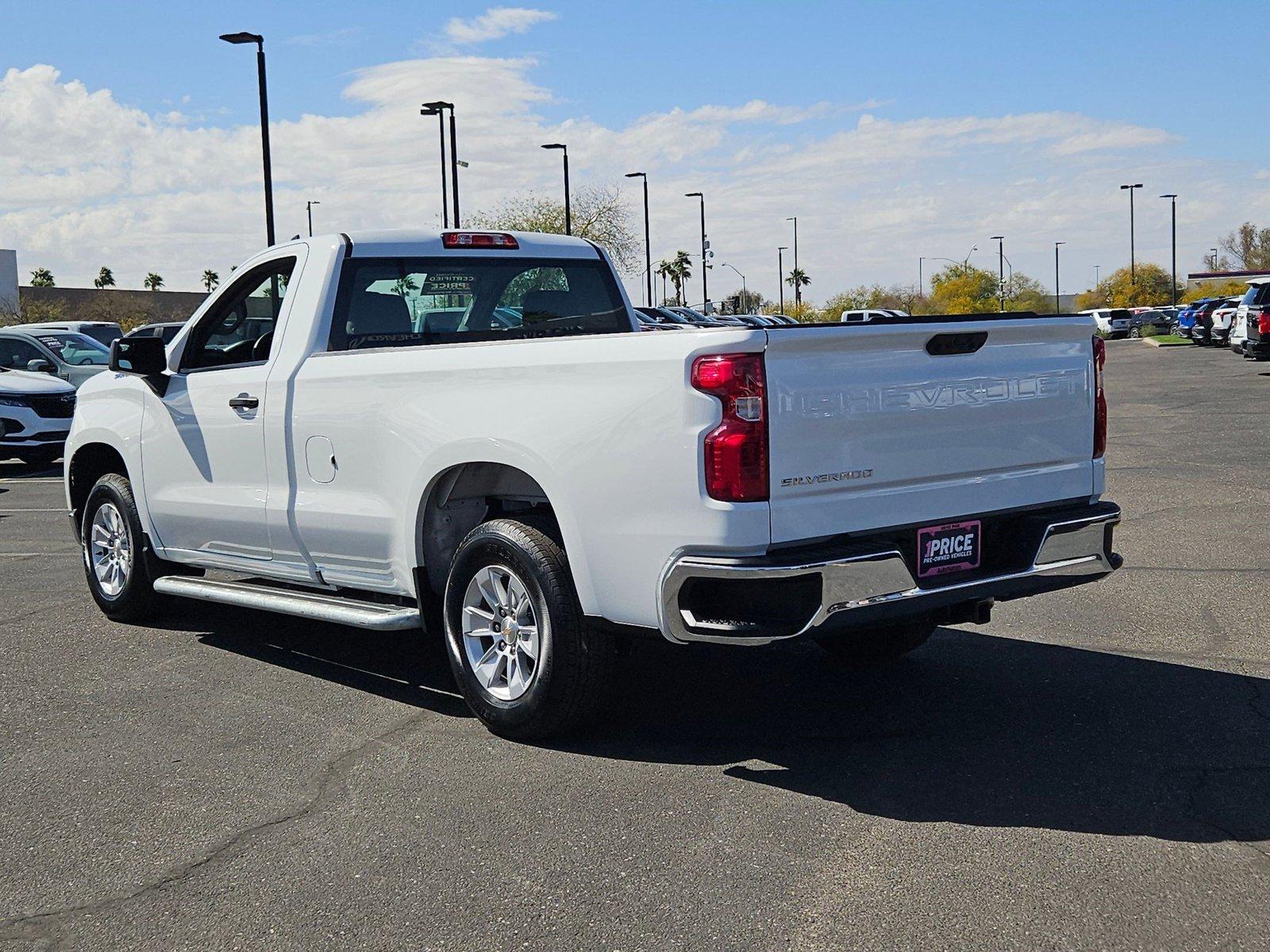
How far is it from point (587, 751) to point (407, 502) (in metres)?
1.31

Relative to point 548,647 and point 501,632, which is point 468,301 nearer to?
point 501,632

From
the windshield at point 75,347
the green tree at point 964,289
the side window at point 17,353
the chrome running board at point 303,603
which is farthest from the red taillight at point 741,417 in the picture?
the green tree at point 964,289

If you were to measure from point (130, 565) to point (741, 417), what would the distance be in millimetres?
4512

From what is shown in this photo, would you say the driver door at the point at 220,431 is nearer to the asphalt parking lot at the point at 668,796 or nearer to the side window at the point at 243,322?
the side window at the point at 243,322

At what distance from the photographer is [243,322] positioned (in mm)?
6984

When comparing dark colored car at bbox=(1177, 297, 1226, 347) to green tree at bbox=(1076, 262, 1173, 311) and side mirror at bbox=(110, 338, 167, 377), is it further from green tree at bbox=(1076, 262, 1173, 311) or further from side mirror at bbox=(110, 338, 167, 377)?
green tree at bbox=(1076, 262, 1173, 311)

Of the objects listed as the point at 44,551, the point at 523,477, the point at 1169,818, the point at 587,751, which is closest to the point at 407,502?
the point at 523,477

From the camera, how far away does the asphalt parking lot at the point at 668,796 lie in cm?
365

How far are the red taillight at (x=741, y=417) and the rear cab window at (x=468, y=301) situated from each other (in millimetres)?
2024

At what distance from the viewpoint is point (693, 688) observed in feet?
19.5

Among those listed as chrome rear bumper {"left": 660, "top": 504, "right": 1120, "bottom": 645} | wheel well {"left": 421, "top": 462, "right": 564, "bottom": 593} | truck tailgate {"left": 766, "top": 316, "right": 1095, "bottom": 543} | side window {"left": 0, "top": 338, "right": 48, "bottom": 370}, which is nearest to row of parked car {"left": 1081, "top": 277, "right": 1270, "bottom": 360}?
truck tailgate {"left": 766, "top": 316, "right": 1095, "bottom": 543}

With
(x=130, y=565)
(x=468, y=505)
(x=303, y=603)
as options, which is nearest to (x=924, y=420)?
(x=468, y=505)

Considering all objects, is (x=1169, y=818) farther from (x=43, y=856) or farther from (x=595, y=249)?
(x=595, y=249)

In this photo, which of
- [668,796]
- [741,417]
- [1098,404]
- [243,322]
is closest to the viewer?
[741,417]
